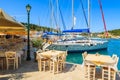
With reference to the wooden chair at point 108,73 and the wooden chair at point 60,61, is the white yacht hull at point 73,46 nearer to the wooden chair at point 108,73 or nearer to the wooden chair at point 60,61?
the wooden chair at point 60,61

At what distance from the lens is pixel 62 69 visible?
10047 mm

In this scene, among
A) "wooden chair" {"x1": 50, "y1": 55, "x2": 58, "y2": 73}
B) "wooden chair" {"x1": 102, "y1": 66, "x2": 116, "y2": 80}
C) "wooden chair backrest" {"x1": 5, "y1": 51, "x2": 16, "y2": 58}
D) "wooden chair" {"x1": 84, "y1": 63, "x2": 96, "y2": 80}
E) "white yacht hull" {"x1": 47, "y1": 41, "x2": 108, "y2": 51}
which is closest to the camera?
"wooden chair" {"x1": 102, "y1": 66, "x2": 116, "y2": 80}

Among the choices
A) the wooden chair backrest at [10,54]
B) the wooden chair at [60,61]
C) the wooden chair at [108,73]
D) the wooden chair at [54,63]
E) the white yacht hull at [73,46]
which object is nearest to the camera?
the wooden chair at [108,73]

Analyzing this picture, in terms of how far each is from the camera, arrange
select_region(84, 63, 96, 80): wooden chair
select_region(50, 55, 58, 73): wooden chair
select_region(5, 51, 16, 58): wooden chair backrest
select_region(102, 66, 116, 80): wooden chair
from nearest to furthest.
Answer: select_region(102, 66, 116, 80): wooden chair, select_region(84, 63, 96, 80): wooden chair, select_region(50, 55, 58, 73): wooden chair, select_region(5, 51, 16, 58): wooden chair backrest

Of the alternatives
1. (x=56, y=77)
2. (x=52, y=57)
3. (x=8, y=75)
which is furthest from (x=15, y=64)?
(x=56, y=77)

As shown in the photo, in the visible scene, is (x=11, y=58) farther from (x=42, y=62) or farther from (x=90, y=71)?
(x=90, y=71)

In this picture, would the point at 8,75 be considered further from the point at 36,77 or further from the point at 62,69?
the point at 62,69

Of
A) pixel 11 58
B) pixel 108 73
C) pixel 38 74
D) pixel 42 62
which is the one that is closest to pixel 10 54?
pixel 11 58

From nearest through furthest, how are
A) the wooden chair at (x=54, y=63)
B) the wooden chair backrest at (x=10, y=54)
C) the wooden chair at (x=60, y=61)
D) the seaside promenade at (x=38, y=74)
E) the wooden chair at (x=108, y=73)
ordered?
the wooden chair at (x=108, y=73) < the seaside promenade at (x=38, y=74) < the wooden chair at (x=54, y=63) < the wooden chair at (x=60, y=61) < the wooden chair backrest at (x=10, y=54)

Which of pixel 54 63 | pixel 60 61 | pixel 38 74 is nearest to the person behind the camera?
pixel 38 74

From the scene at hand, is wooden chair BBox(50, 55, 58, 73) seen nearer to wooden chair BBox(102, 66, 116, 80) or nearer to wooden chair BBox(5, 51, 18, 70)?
wooden chair BBox(5, 51, 18, 70)

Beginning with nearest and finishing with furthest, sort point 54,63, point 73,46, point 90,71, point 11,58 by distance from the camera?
point 90,71, point 54,63, point 11,58, point 73,46

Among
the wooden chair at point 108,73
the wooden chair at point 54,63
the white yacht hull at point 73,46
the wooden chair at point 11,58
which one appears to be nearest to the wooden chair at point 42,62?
the wooden chair at point 54,63

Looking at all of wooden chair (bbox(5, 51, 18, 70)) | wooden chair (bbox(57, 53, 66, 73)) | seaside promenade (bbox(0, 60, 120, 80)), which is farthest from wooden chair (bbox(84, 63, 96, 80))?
wooden chair (bbox(5, 51, 18, 70))
